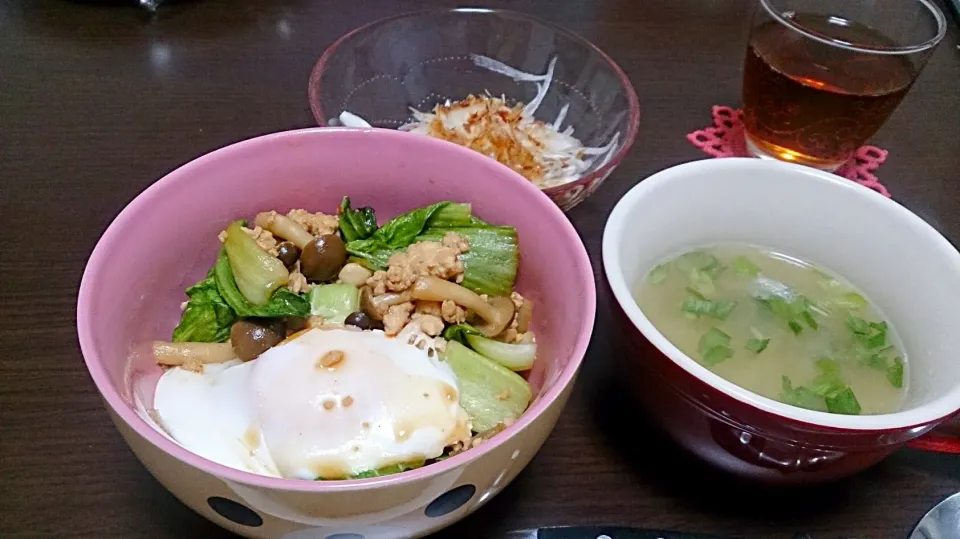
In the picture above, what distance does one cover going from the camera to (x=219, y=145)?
1.31m

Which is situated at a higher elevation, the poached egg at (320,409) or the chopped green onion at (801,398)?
the poached egg at (320,409)

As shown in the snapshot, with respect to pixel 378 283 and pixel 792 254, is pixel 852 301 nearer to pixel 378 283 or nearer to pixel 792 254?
pixel 792 254

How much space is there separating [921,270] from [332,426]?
716mm

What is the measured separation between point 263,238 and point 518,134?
1.73ft

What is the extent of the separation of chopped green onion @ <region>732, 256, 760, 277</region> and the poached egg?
0.45 meters

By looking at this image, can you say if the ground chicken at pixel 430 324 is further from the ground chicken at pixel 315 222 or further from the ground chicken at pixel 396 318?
the ground chicken at pixel 315 222

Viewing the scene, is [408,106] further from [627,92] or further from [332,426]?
[332,426]

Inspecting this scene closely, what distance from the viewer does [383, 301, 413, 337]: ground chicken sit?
2.80 feet

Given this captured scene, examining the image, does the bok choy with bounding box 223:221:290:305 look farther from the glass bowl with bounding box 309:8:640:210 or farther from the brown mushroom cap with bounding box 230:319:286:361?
the glass bowl with bounding box 309:8:640:210

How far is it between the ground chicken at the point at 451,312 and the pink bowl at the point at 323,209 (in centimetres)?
10

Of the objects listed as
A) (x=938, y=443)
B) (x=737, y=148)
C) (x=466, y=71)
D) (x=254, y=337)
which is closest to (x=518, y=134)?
(x=466, y=71)

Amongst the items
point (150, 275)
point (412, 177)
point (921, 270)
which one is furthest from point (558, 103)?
point (150, 275)

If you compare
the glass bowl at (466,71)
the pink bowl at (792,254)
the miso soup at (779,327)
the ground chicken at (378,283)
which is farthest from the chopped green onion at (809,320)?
the ground chicken at (378,283)

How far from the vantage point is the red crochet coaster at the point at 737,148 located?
1.35 meters
